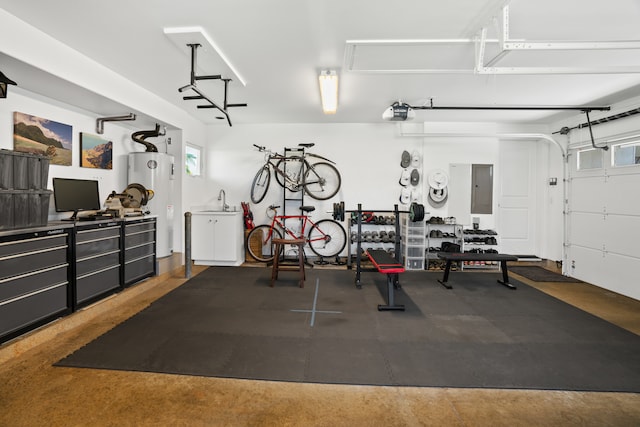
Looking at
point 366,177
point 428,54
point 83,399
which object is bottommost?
point 83,399

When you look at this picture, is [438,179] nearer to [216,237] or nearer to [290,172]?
[290,172]

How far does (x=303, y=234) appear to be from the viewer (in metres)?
5.98

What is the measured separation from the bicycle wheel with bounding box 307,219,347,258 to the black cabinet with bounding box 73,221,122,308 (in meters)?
3.35

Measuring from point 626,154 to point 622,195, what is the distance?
2.03 feet

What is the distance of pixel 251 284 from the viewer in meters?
4.47

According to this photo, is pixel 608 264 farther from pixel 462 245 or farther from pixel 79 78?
pixel 79 78

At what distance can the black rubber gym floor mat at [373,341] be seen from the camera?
225 centimetres

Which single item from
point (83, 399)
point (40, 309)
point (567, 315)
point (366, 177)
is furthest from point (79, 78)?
point (567, 315)

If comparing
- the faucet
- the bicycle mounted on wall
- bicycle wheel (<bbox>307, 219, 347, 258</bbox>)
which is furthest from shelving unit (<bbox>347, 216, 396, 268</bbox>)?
the faucet

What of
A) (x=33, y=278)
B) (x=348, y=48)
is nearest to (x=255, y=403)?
(x=33, y=278)

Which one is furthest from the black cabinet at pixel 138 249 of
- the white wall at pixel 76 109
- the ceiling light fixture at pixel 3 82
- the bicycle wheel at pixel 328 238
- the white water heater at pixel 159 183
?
the bicycle wheel at pixel 328 238

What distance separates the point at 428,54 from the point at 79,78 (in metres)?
3.84

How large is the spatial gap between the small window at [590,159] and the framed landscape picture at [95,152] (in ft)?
26.0

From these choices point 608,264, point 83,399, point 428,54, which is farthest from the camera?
point 608,264
